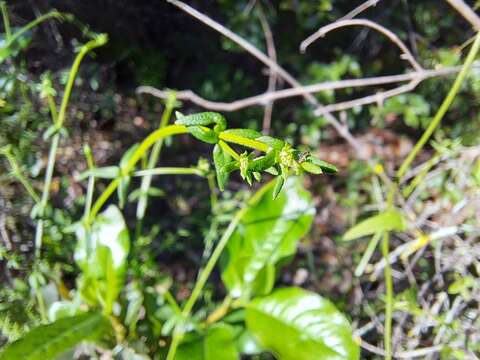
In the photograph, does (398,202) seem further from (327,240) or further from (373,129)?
(373,129)

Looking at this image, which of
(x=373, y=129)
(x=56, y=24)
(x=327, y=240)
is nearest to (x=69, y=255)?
(x=56, y=24)

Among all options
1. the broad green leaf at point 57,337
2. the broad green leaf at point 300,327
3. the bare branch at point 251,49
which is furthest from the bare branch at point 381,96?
the broad green leaf at point 57,337

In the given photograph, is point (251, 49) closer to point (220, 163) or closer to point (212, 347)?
point (220, 163)

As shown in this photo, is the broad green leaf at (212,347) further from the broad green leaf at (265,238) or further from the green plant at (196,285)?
the broad green leaf at (265,238)

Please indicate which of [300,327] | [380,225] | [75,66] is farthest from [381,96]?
[75,66]

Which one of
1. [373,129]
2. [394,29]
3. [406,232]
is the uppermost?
[394,29]
